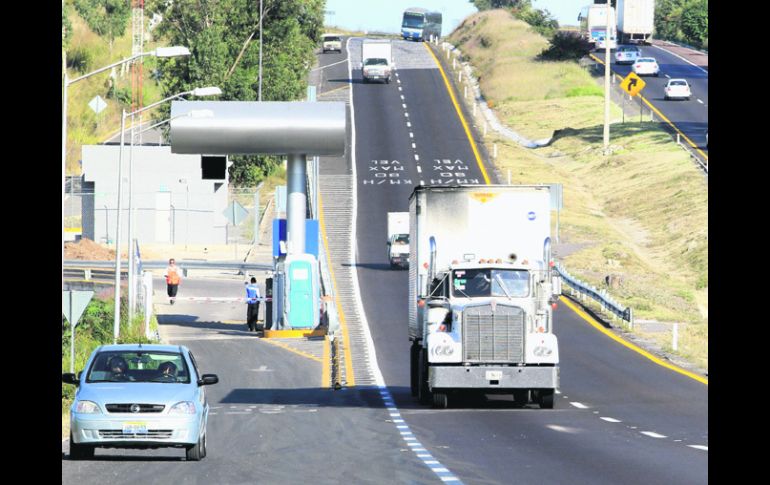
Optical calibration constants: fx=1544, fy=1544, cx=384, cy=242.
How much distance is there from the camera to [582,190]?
88750 millimetres

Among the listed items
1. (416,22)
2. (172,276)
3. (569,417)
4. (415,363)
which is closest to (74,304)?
(415,363)

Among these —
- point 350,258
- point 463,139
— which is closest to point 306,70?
point 463,139

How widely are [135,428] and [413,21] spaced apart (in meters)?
136

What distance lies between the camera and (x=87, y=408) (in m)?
21.0

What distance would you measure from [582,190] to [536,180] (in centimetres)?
472

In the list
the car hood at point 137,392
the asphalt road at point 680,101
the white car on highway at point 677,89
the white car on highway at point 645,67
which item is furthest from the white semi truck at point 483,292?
the white car on highway at point 645,67

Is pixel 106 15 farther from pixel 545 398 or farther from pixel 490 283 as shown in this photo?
pixel 490 283

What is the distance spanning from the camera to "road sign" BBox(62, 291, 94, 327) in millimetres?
32612

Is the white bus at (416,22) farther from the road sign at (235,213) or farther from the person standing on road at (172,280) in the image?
the person standing on road at (172,280)

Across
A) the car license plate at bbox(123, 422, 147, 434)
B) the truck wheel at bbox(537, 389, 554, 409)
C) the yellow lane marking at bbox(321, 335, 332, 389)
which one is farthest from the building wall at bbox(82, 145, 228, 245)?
the car license plate at bbox(123, 422, 147, 434)

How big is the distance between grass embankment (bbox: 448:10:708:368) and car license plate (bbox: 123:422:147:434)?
76.5ft
